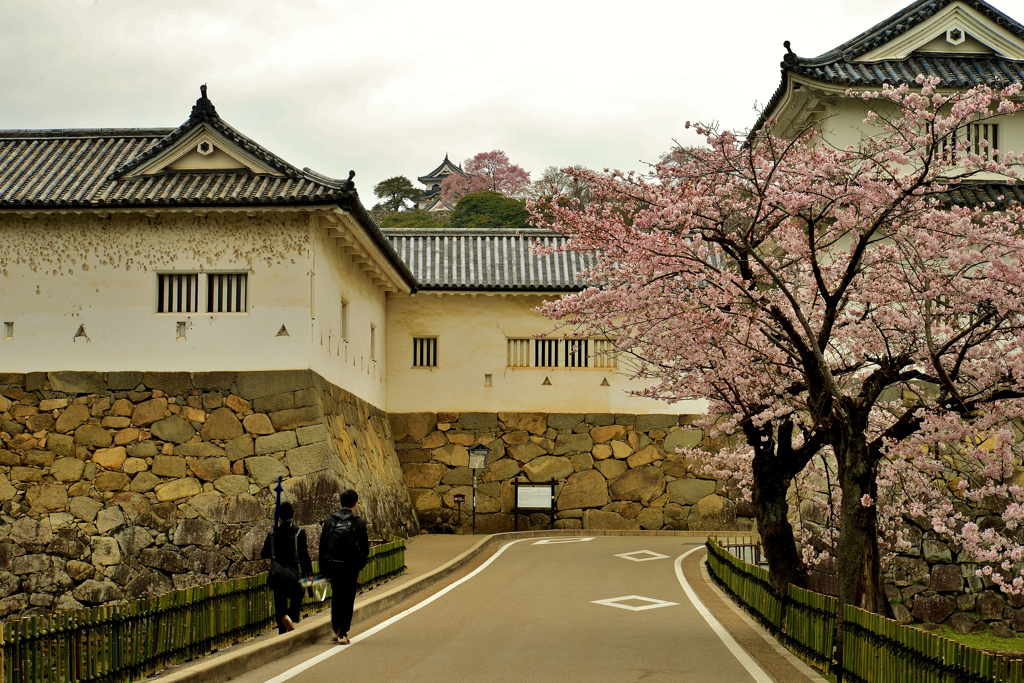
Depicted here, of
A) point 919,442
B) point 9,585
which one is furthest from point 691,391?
point 9,585

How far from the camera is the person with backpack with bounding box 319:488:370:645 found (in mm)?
10516

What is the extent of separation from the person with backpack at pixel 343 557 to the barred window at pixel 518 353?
1841 cm

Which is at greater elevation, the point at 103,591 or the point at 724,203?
the point at 724,203

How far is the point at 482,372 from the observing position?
1142 inches

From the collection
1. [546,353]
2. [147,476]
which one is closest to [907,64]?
[546,353]

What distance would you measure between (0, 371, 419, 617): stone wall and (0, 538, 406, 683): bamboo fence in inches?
296

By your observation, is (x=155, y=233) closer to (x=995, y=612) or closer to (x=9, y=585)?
(x=9, y=585)

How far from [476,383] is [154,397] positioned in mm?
11308

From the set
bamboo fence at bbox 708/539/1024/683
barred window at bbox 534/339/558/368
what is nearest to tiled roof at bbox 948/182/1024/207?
bamboo fence at bbox 708/539/1024/683

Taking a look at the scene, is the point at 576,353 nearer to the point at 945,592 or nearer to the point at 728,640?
the point at 945,592

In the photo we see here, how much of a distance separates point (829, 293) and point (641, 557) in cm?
1168

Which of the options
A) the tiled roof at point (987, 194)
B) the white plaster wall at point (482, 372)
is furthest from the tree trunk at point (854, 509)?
the white plaster wall at point (482, 372)

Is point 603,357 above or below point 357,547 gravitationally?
above

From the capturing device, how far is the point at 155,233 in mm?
19859
